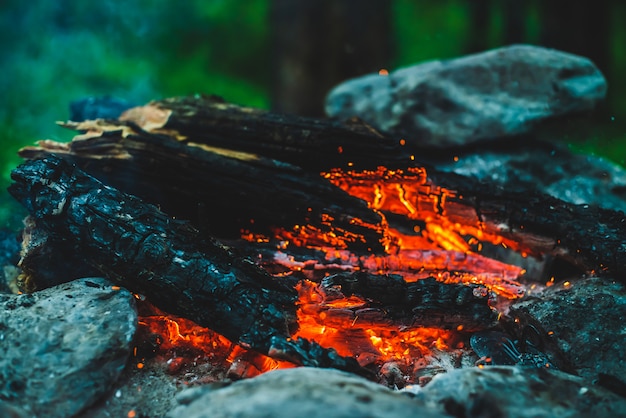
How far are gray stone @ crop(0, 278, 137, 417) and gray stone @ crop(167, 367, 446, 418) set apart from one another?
0.56 m

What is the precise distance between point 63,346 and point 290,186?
180cm

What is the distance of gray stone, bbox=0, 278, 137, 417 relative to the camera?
6.56ft

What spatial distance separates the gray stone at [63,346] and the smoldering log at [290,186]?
108 cm

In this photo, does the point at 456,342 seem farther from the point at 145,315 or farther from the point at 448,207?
the point at 145,315

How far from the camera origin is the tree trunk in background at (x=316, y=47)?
738 cm

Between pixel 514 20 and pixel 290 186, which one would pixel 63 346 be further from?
pixel 514 20

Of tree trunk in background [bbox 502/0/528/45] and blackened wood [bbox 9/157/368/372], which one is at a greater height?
tree trunk in background [bbox 502/0/528/45]

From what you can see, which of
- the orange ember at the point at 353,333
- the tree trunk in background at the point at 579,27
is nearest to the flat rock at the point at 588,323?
the orange ember at the point at 353,333

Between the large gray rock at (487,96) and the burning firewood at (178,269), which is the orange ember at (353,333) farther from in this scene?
the large gray rock at (487,96)

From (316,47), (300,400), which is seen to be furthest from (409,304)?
(316,47)

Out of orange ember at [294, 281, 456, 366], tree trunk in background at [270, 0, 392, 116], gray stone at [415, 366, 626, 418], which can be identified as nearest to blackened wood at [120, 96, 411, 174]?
orange ember at [294, 281, 456, 366]

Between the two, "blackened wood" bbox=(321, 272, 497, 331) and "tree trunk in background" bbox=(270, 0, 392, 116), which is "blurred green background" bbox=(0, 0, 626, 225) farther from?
"blackened wood" bbox=(321, 272, 497, 331)

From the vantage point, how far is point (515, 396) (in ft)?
6.15

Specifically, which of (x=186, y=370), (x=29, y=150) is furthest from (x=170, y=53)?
(x=186, y=370)
